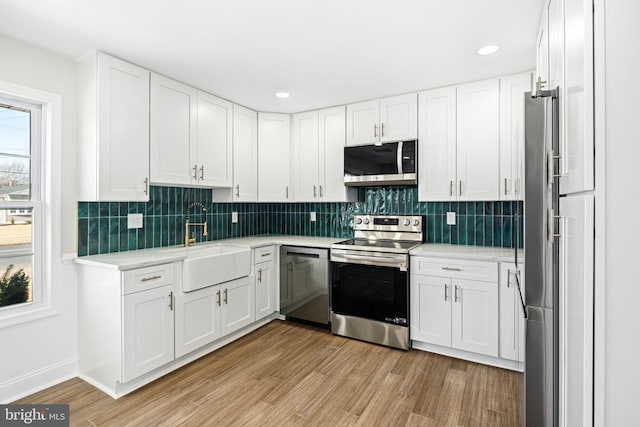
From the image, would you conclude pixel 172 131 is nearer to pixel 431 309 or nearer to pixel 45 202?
pixel 45 202

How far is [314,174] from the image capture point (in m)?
3.69

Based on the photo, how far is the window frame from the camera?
231 centimetres

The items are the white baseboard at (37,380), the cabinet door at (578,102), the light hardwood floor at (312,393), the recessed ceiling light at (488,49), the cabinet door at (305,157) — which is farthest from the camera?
the cabinet door at (305,157)

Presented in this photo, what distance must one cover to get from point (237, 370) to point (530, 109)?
255 centimetres

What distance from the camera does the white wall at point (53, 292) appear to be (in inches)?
84.4

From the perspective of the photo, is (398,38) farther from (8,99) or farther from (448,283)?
(8,99)

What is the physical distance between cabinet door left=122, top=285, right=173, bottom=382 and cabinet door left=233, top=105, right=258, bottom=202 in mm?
1408

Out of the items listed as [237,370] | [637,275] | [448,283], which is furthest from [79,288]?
[637,275]

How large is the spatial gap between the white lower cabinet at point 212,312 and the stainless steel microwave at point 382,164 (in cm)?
154

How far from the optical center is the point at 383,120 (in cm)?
325

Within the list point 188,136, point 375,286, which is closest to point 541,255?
point 375,286

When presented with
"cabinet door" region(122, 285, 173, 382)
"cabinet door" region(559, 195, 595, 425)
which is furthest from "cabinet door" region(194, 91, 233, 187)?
"cabinet door" region(559, 195, 595, 425)

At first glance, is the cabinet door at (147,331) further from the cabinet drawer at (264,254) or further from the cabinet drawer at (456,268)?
the cabinet drawer at (456,268)

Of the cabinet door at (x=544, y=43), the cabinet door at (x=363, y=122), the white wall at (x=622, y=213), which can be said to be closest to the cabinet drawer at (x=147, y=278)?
the cabinet door at (x=363, y=122)
